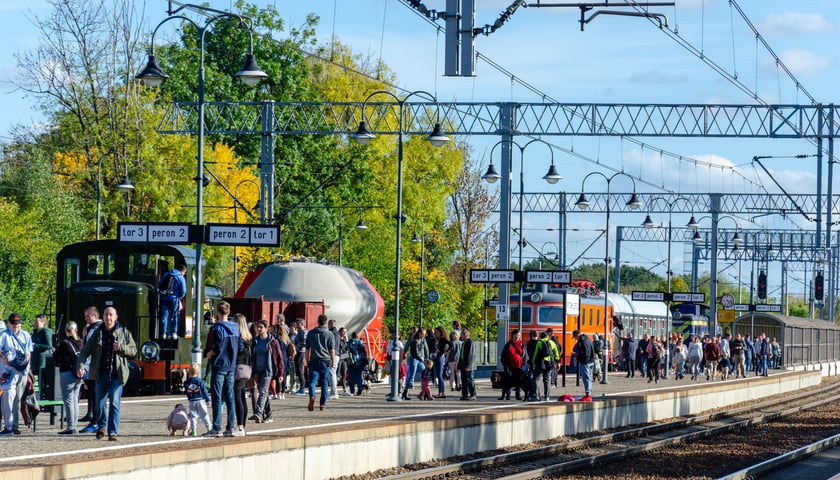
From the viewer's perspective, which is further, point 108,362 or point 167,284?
point 167,284

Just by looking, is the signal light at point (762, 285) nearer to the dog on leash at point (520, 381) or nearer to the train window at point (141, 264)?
the dog on leash at point (520, 381)

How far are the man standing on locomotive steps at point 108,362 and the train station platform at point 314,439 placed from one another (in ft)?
1.32

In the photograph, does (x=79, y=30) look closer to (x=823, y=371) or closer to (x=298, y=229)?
(x=298, y=229)

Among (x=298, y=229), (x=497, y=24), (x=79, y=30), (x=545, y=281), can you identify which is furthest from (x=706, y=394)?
(x=298, y=229)

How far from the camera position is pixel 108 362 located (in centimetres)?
1816

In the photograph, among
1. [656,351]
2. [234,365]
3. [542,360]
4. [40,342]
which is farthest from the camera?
[656,351]

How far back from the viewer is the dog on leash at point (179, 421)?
19.8 metres

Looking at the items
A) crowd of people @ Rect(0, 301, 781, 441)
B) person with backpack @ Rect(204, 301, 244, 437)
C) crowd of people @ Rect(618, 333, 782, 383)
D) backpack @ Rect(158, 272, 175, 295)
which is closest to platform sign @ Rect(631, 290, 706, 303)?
crowd of people @ Rect(618, 333, 782, 383)

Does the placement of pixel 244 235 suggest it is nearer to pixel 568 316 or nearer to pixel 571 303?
pixel 571 303

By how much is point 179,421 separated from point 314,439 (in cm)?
251

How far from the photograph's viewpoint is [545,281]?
3903 cm

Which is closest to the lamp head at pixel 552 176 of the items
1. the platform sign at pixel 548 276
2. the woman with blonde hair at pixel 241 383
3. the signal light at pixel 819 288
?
the platform sign at pixel 548 276

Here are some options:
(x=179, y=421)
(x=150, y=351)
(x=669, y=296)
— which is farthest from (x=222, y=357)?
(x=669, y=296)

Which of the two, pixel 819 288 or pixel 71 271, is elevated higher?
pixel 71 271
